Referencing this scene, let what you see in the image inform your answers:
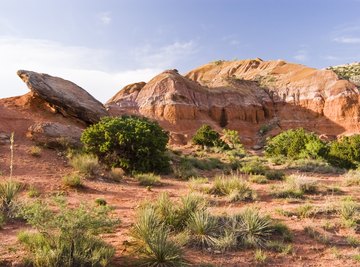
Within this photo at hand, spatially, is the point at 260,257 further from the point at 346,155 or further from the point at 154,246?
the point at 346,155

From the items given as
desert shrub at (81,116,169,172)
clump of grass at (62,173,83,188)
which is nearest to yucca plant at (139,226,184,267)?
clump of grass at (62,173,83,188)

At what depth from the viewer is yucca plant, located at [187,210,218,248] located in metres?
6.40

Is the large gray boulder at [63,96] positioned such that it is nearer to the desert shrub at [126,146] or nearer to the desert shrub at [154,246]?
the desert shrub at [126,146]

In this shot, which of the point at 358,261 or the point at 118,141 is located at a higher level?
the point at 118,141

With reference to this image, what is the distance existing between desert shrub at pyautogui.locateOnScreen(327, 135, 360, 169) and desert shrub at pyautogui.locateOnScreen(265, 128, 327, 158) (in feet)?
2.08

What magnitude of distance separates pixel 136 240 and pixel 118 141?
30.8 ft

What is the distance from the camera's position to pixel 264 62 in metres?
66.7

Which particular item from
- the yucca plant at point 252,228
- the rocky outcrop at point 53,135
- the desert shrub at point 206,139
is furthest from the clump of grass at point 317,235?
the desert shrub at point 206,139

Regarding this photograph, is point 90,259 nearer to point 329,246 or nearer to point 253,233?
point 253,233

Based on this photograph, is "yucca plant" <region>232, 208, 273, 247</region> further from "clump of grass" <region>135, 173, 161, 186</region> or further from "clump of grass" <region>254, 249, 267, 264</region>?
"clump of grass" <region>135, 173, 161, 186</region>

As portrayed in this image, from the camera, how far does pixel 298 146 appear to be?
23703 mm

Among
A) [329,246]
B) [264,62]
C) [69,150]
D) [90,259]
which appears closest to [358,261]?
[329,246]

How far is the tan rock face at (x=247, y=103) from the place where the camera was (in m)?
45.2

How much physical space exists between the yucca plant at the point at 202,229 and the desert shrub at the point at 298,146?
16814mm
